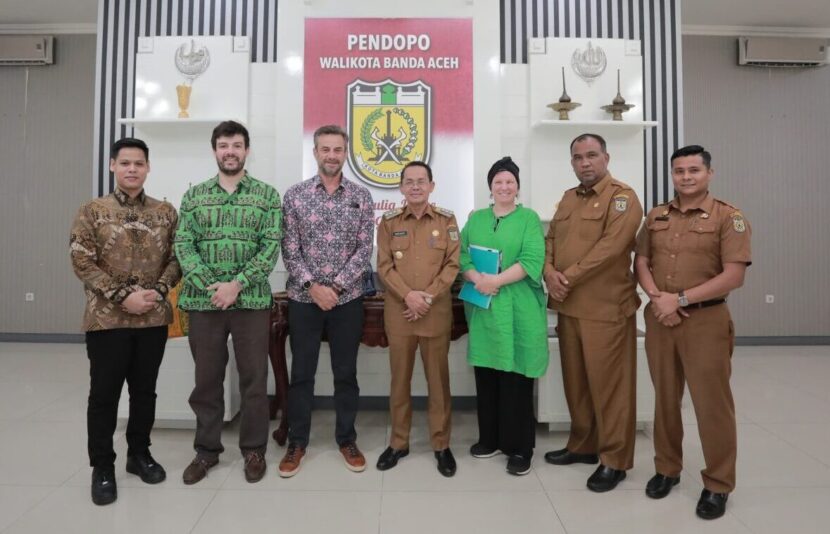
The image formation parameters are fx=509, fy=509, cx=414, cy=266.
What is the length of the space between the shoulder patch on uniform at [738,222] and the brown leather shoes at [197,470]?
103 inches

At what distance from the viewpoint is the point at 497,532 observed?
6.55 ft

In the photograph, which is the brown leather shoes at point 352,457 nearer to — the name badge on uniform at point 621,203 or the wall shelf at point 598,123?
the name badge on uniform at point 621,203

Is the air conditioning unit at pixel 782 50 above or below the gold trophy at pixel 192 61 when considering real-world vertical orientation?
above

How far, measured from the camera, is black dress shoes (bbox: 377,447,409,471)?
2.58 m

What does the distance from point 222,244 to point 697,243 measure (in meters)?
2.10

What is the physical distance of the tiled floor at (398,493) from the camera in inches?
80.8

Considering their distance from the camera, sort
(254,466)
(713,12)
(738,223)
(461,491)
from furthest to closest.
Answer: (713,12) → (254,466) → (461,491) → (738,223)

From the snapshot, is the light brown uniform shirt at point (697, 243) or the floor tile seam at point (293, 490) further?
the floor tile seam at point (293, 490)

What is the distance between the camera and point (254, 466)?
2451 millimetres

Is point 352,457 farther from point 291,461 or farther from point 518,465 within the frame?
point 518,465

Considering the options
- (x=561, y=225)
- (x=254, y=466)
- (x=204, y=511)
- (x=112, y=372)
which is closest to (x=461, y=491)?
(x=254, y=466)

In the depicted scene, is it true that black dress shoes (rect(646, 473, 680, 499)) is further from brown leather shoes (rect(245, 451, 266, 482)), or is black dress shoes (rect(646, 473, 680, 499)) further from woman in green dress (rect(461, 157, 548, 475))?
brown leather shoes (rect(245, 451, 266, 482))

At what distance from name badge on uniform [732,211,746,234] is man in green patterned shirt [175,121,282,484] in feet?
6.59

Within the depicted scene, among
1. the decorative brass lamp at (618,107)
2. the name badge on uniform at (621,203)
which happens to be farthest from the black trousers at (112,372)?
the decorative brass lamp at (618,107)
